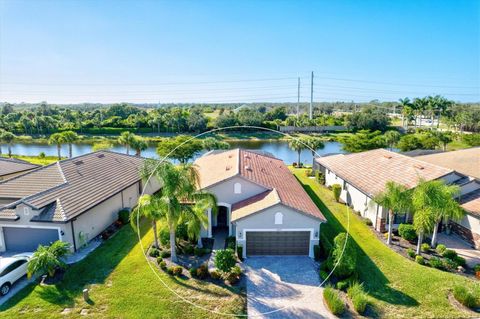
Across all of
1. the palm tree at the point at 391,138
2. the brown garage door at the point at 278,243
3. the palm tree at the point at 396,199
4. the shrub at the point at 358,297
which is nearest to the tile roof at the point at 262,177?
the brown garage door at the point at 278,243

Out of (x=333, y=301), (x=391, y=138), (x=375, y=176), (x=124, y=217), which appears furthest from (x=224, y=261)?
(x=391, y=138)

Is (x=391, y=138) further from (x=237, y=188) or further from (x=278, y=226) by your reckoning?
(x=278, y=226)

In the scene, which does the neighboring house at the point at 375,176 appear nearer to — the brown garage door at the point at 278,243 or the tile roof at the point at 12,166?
the brown garage door at the point at 278,243

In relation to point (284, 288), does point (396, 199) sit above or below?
above

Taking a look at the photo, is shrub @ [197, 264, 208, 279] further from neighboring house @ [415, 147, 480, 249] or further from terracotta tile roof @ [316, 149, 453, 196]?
neighboring house @ [415, 147, 480, 249]

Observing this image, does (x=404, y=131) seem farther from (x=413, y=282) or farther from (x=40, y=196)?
(x=40, y=196)

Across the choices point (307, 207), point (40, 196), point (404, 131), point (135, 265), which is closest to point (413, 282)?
point (307, 207)

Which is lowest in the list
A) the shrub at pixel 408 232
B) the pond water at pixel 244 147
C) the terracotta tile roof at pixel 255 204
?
the pond water at pixel 244 147
